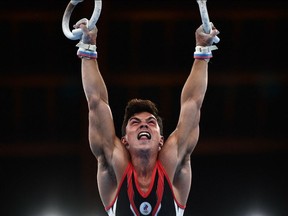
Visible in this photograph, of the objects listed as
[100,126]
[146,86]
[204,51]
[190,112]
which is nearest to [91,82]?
[100,126]

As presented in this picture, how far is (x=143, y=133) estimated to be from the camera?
189 inches

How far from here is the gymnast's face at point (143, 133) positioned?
481 centimetres

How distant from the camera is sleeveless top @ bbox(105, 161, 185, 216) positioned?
15.5 feet

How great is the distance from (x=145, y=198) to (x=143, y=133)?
49 centimetres

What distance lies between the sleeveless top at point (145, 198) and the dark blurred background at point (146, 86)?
6.34 meters

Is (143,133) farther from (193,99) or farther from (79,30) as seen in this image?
(79,30)

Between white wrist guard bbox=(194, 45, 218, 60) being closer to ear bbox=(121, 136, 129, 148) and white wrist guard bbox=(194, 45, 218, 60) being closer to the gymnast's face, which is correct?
the gymnast's face

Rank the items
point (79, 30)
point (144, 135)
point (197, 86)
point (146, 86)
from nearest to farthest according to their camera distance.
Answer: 1. point (79, 30)
2. point (144, 135)
3. point (197, 86)
4. point (146, 86)

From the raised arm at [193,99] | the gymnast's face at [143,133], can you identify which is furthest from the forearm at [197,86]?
the gymnast's face at [143,133]

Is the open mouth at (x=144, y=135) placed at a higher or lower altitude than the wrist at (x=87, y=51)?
lower

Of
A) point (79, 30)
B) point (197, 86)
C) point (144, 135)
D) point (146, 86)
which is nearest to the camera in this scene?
point (79, 30)

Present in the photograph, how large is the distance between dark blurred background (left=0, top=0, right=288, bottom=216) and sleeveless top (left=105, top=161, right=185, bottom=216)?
6.34m

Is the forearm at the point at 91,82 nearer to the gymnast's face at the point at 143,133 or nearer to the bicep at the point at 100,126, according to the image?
the bicep at the point at 100,126

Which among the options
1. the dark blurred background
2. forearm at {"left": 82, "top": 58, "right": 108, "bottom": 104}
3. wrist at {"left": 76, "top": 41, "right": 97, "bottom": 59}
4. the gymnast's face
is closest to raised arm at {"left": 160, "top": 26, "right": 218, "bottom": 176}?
the gymnast's face
